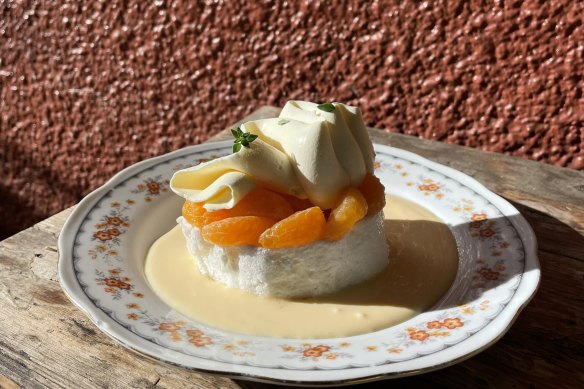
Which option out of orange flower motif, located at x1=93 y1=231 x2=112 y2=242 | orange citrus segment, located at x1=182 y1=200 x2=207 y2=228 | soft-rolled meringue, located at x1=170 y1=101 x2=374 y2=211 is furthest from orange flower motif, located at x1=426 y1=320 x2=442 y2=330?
orange flower motif, located at x1=93 y1=231 x2=112 y2=242

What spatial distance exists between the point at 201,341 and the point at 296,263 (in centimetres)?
23

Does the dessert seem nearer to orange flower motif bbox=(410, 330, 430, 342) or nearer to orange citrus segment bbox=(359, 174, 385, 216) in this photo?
orange citrus segment bbox=(359, 174, 385, 216)

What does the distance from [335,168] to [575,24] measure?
97cm

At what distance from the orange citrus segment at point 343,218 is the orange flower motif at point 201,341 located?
26 cm

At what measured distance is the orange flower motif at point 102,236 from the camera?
1.12 meters

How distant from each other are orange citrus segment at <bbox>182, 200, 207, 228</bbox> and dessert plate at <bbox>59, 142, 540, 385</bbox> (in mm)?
118

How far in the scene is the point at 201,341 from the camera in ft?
2.88

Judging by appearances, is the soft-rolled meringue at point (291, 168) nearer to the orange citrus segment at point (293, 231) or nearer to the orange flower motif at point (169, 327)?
the orange citrus segment at point (293, 231)

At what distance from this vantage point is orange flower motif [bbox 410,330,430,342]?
88 centimetres

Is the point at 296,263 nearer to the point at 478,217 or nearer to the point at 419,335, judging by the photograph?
the point at 419,335

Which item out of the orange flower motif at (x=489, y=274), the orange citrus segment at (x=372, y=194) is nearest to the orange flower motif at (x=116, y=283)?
the orange citrus segment at (x=372, y=194)

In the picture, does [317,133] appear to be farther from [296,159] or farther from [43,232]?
[43,232]

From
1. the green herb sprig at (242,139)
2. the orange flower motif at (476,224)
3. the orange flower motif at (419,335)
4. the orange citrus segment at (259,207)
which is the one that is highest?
the green herb sprig at (242,139)

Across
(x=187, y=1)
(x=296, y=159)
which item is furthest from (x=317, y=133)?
(x=187, y=1)
